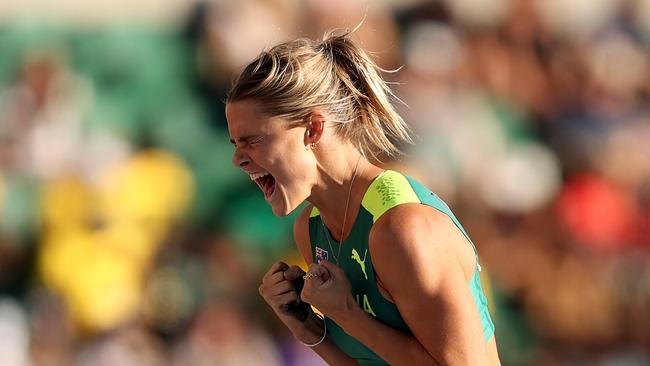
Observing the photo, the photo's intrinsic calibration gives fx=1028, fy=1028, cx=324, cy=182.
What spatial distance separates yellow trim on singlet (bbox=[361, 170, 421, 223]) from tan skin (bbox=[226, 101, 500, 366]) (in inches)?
1.4

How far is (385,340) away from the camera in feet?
7.96

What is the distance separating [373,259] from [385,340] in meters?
0.20

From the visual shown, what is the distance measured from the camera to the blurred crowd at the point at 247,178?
550 centimetres

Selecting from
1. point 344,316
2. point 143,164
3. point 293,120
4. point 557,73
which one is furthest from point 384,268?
point 557,73

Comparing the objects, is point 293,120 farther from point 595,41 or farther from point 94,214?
point 595,41

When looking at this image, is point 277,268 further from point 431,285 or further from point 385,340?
point 431,285

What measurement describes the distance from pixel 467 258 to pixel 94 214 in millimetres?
3502

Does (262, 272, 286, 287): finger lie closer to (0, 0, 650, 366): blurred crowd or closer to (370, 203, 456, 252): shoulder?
(370, 203, 456, 252): shoulder

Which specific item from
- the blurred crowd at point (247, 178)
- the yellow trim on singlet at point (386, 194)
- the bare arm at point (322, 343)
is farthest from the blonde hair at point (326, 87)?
the blurred crowd at point (247, 178)

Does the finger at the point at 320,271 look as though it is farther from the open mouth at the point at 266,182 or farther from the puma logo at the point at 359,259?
the open mouth at the point at 266,182

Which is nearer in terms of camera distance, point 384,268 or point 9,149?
point 384,268

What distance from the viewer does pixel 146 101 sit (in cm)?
577

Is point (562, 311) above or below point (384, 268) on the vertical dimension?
below

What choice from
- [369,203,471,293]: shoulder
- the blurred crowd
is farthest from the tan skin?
the blurred crowd
